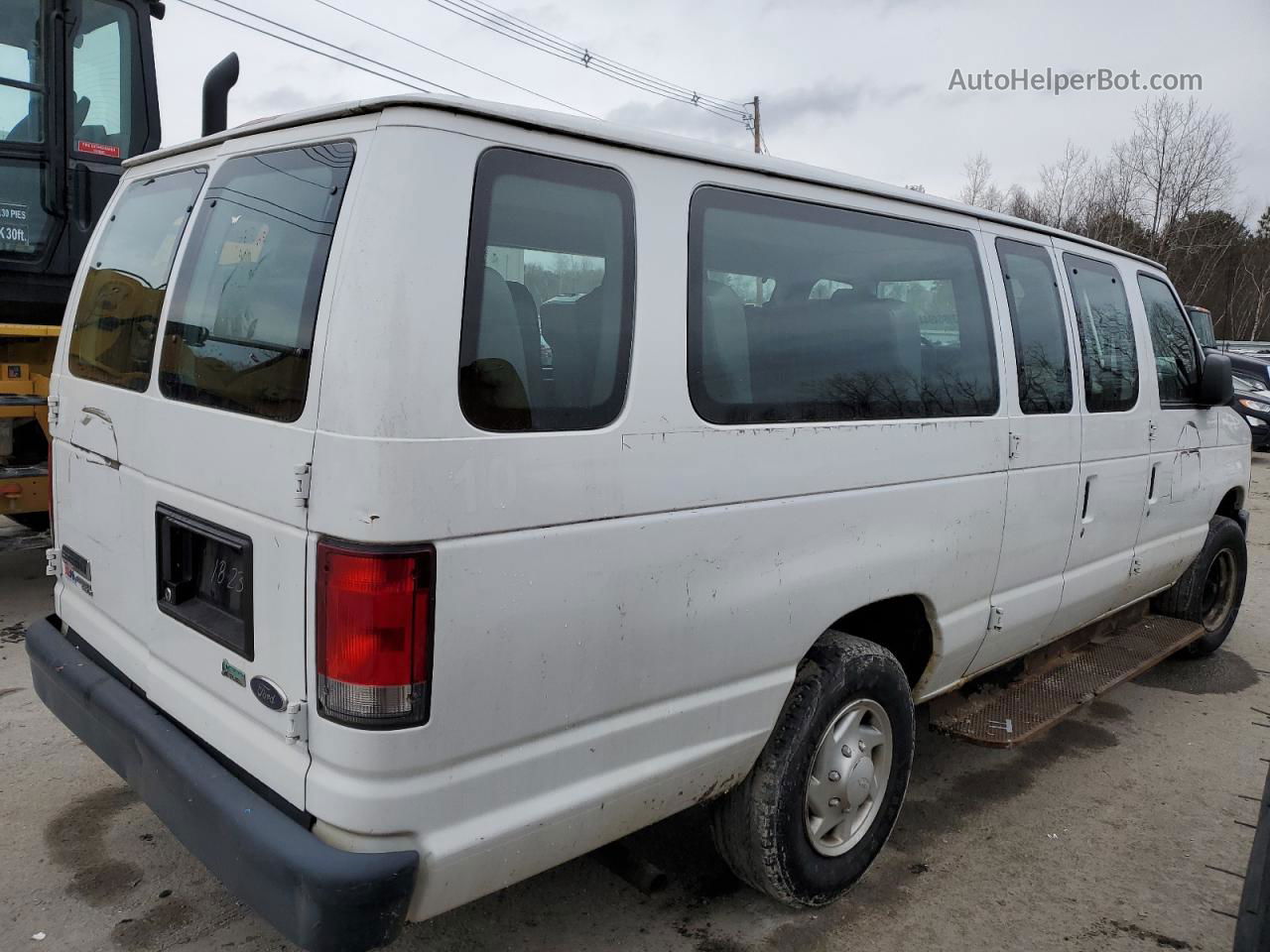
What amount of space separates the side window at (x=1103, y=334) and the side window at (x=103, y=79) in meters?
5.65

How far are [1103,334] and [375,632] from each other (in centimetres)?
343

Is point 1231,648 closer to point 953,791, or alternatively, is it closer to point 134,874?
point 953,791

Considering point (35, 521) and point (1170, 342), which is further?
point (35, 521)

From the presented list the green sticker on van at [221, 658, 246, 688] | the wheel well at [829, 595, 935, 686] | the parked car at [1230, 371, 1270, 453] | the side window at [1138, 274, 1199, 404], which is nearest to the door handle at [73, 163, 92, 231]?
the green sticker on van at [221, 658, 246, 688]

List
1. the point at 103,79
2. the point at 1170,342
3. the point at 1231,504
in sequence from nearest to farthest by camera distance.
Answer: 1. the point at 1170,342
2. the point at 1231,504
3. the point at 103,79

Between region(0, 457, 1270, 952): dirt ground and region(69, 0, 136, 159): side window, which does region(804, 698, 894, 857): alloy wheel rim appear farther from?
region(69, 0, 136, 159): side window

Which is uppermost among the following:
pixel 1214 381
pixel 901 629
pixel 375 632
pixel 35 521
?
pixel 1214 381

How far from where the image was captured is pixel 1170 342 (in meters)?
4.61

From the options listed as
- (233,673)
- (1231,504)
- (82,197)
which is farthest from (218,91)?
(1231,504)

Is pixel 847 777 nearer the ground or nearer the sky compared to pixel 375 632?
nearer the ground

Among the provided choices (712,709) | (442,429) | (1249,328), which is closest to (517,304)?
(442,429)

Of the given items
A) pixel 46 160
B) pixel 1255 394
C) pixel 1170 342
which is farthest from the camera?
pixel 1255 394

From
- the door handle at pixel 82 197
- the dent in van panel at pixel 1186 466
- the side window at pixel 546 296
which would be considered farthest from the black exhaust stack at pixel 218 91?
the dent in van panel at pixel 1186 466

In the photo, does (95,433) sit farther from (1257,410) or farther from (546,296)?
(1257,410)
